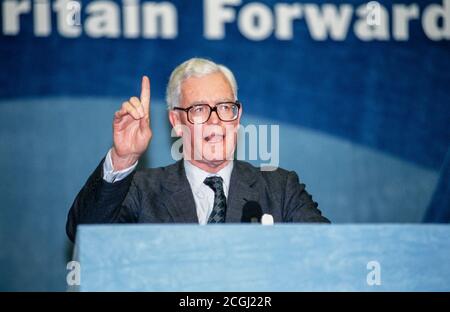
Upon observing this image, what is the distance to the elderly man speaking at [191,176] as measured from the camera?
293cm

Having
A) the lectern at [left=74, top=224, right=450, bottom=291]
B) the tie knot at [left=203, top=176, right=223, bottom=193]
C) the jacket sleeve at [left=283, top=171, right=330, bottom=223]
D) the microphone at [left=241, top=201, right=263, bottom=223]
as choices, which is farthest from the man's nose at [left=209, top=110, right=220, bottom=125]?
the lectern at [left=74, top=224, right=450, bottom=291]

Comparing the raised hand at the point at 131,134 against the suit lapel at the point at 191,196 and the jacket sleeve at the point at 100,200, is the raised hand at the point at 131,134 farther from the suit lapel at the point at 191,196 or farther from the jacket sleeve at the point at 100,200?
the suit lapel at the point at 191,196

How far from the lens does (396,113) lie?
392 cm

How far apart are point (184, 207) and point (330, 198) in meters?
1.01

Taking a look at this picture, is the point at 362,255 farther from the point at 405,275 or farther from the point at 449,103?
the point at 449,103

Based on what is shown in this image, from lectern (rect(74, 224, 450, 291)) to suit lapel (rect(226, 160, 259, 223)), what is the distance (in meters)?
0.68

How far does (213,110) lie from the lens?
3291 millimetres

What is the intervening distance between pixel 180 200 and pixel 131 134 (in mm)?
361

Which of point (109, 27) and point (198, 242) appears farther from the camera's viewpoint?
point (109, 27)

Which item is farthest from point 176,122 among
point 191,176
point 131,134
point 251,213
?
point 251,213

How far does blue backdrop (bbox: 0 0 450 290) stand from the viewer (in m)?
3.71

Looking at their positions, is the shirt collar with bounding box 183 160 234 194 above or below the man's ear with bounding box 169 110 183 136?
below

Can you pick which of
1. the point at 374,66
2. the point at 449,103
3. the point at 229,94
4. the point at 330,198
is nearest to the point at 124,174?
the point at 229,94

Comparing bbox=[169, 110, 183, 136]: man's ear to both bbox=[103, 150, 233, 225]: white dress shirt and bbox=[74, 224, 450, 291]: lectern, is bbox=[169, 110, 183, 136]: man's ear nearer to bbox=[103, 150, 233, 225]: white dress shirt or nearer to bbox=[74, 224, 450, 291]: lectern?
bbox=[103, 150, 233, 225]: white dress shirt
